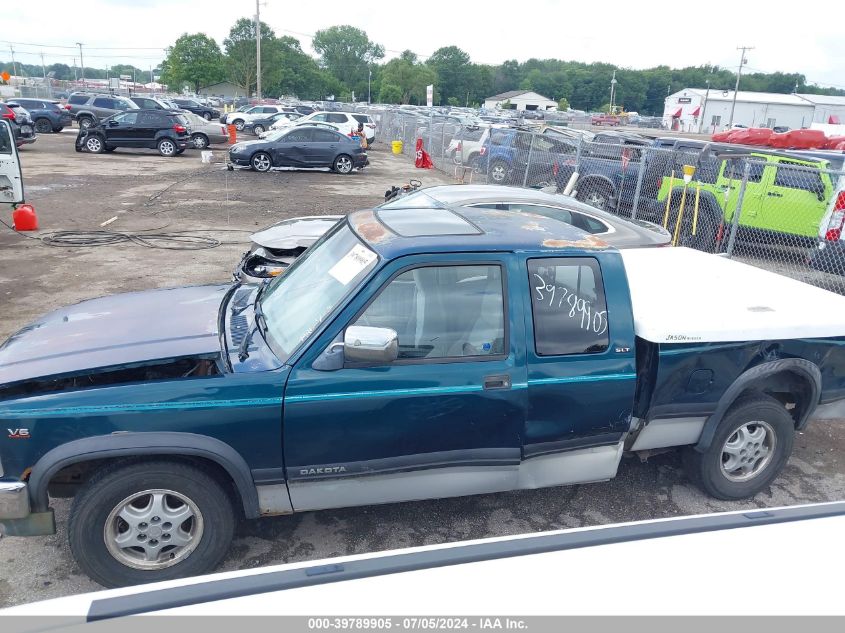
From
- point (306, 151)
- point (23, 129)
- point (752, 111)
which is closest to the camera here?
point (306, 151)

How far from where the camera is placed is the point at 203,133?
27.0m

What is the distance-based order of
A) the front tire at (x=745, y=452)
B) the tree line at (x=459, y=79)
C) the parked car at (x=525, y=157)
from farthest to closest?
the tree line at (x=459, y=79)
the parked car at (x=525, y=157)
the front tire at (x=745, y=452)

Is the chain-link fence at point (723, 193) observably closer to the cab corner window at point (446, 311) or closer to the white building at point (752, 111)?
the cab corner window at point (446, 311)

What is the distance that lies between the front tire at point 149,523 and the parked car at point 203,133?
25340mm

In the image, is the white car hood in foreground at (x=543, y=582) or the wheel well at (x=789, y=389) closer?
the white car hood in foreground at (x=543, y=582)

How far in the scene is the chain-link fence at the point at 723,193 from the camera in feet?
34.4

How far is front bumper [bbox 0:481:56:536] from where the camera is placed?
122 inches

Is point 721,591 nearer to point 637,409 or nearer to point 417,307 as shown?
point 417,307

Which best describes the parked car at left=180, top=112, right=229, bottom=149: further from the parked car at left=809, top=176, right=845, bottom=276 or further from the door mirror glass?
the door mirror glass

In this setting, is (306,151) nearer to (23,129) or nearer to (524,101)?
(23,129)

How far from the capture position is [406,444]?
11.5ft

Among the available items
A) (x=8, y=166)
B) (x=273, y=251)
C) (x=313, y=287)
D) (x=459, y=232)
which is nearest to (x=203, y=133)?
(x=8, y=166)

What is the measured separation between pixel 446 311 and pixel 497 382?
17.9 inches

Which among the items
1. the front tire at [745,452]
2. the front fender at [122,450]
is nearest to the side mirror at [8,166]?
the front fender at [122,450]
